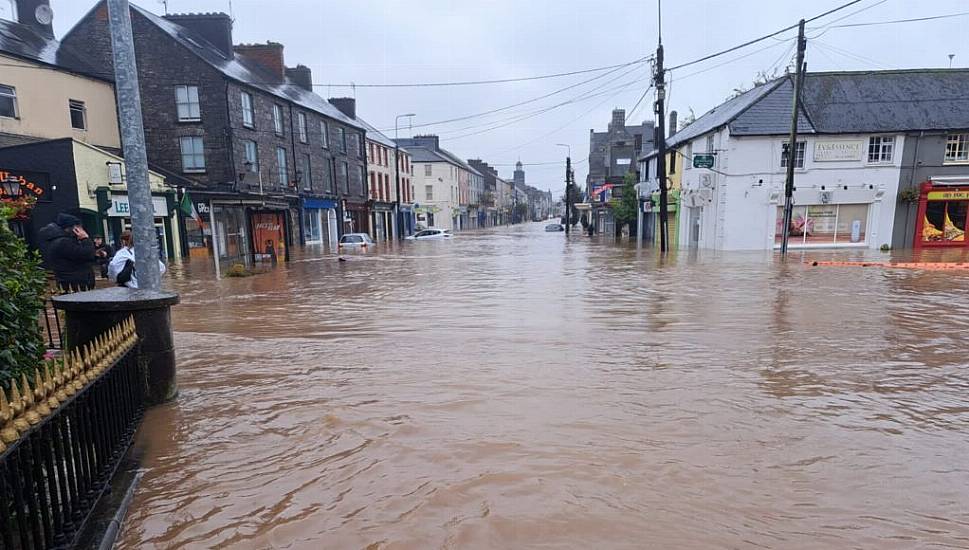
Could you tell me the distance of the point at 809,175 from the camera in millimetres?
24766

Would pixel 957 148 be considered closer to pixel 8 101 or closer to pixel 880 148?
pixel 880 148

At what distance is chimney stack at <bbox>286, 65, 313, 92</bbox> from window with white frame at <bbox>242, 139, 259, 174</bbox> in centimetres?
1280

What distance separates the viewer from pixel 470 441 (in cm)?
441

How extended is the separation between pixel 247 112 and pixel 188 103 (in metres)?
2.77

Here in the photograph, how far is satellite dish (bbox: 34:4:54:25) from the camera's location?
25266 mm

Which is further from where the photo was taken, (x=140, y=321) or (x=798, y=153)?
(x=798, y=153)

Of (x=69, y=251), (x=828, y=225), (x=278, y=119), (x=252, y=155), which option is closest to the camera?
(x=69, y=251)

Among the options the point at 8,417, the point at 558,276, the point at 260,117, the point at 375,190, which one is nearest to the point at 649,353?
the point at 8,417

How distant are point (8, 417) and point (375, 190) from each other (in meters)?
47.0

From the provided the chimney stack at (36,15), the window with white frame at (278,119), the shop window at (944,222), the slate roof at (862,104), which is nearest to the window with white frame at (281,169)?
the window with white frame at (278,119)

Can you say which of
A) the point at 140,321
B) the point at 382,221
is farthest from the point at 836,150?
the point at 382,221

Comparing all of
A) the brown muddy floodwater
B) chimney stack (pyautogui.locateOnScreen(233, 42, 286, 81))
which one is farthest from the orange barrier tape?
chimney stack (pyautogui.locateOnScreen(233, 42, 286, 81))

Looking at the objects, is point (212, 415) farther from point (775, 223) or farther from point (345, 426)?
point (775, 223)

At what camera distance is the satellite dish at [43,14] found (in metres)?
25.3
